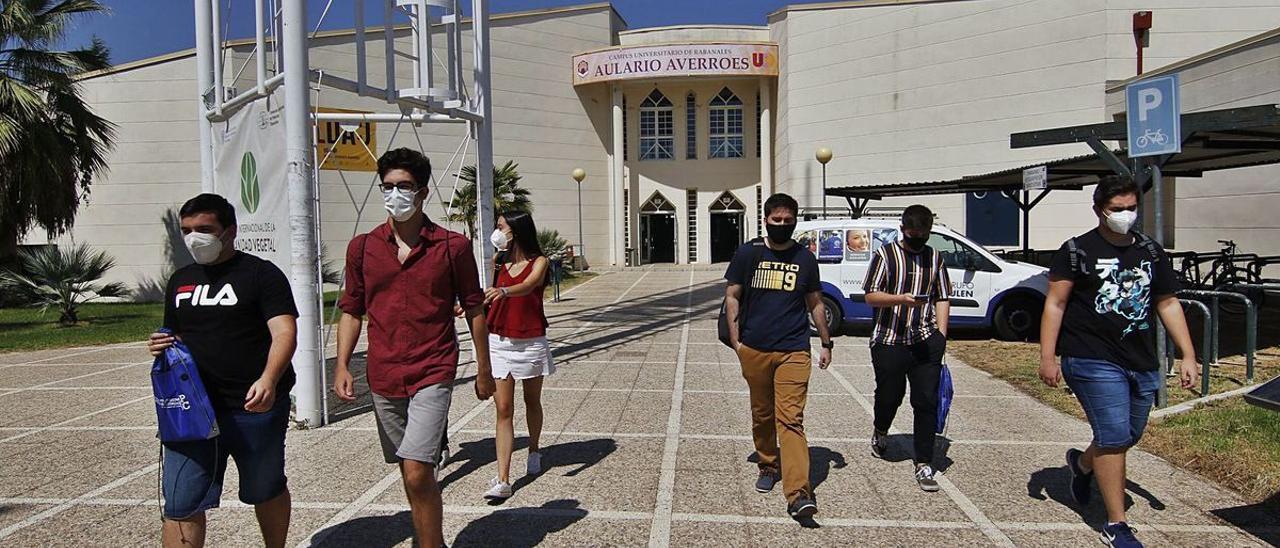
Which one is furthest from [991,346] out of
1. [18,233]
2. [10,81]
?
[18,233]

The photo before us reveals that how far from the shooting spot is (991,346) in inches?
444

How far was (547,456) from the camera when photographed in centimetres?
577

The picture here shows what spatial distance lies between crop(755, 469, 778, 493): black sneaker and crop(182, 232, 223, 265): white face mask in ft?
10.6

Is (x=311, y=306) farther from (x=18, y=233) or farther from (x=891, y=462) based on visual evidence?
(x=18, y=233)

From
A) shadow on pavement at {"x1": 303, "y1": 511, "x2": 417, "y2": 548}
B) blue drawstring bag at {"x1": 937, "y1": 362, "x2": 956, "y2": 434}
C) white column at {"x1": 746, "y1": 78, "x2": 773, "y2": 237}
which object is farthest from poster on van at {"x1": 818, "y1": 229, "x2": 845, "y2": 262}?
white column at {"x1": 746, "y1": 78, "x2": 773, "y2": 237}

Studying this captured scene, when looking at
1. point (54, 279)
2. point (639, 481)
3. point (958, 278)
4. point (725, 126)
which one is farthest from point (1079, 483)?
point (725, 126)

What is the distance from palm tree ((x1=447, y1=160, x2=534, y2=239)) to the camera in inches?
962

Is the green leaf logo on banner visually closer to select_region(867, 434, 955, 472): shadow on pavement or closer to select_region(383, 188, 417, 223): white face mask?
select_region(383, 188, 417, 223): white face mask

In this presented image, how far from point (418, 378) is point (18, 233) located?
65.7 ft

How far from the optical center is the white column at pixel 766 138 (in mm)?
32250

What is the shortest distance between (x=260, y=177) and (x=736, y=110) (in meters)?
28.1

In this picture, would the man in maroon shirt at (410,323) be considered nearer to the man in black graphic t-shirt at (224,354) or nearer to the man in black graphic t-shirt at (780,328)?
the man in black graphic t-shirt at (224,354)

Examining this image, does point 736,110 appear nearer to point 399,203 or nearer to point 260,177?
point 260,177

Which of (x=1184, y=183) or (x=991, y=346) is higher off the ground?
(x=1184, y=183)
